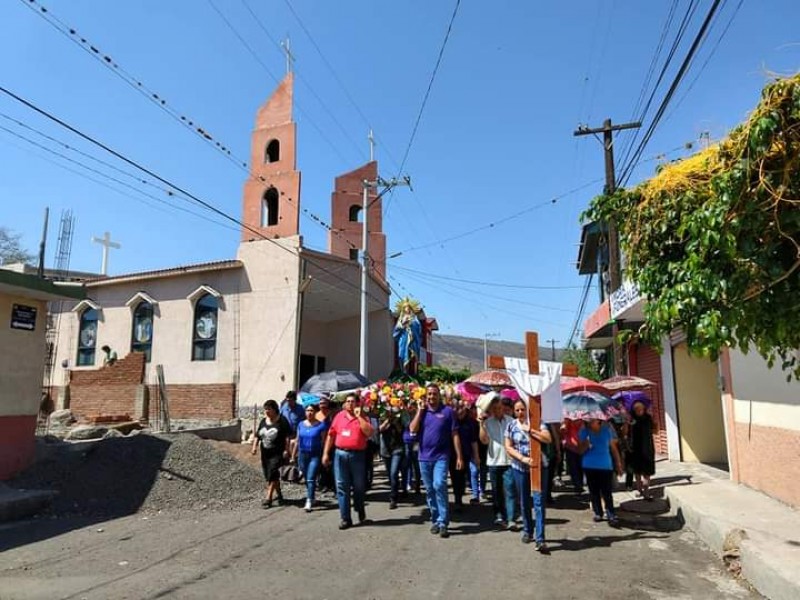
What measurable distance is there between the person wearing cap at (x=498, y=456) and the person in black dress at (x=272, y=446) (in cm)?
343

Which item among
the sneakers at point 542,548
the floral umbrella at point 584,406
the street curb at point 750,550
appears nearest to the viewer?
the street curb at point 750,550

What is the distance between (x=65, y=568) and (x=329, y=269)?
664 inches

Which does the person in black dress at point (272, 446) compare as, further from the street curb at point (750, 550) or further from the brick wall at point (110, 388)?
the brick wall at point (110, 388)

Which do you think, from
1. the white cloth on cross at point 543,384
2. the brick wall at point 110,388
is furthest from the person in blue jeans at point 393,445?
the brick wall at point 110,388

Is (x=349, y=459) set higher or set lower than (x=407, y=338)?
lower

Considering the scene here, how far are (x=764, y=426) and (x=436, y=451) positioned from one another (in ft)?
17.1

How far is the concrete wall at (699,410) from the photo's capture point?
1398 cm

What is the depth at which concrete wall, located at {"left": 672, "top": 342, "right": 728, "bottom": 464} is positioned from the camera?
1398 centimetres

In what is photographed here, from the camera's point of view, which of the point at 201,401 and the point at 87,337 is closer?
the point at 201,401

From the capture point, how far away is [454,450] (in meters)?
9.30

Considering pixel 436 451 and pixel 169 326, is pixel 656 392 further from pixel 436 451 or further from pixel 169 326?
pixel 169 326

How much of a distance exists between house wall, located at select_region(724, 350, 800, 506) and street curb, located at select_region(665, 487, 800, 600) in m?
1.34

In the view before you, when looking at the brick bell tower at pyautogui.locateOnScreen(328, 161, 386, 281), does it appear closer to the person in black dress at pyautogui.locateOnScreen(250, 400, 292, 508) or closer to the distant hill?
the person in black dress at pyautogui.locateOnScreen(250, 400, 292, 508)

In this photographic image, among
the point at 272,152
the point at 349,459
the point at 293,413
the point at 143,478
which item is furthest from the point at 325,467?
the point at 272,152
